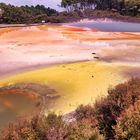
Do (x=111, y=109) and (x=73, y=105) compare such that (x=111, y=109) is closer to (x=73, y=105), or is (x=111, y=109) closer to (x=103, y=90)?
(x=73, y=105)

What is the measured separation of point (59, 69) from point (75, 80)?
149 inches

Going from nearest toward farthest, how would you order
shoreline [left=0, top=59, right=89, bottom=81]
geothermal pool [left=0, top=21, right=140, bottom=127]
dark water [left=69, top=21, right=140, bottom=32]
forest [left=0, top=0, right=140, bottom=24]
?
geothermal pool [left=0, top=21, right=140, bottom=127]
shoreline [left=0, top=59, right=89, bottom=81]
dark water [left=69, top=21, right=140, bottom=32]
forest [left=0, top=0, right=140, bottom=24]

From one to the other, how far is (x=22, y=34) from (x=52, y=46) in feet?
32.7

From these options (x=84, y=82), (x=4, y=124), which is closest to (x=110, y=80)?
(x=84, y=82)

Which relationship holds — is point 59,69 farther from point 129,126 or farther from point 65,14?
point 65,14

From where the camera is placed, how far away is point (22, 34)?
4553 centimetres

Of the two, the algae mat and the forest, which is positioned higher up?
the algae mat

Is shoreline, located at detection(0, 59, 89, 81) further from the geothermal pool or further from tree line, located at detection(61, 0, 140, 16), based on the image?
tree line, located at detection(61, 0, 140, 16)

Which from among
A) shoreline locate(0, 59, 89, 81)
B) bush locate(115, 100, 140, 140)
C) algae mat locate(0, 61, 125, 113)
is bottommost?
shoreline locate(0, 59, 89, 81)

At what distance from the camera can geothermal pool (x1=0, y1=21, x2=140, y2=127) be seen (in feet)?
61.5

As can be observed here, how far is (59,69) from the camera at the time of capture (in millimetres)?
26422

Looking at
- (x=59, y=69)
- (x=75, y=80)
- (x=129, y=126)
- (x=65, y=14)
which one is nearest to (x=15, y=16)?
(x=65, y=14)

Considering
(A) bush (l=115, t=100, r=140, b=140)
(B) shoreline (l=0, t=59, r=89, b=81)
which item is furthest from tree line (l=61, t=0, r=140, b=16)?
(A) bush (l=115, t=100, r=140, b=140)

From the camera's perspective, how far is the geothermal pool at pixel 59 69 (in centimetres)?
1873
